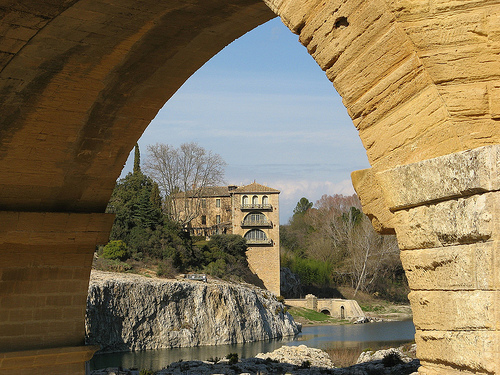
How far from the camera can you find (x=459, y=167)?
82.4 inches

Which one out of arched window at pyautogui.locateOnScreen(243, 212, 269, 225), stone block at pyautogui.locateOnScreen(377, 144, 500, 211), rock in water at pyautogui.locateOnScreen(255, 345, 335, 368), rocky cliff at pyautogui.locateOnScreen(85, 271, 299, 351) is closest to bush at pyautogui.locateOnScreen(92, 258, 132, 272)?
rocky cliff at pyautogui.locateOnScreen(85, 271, 299, 351)

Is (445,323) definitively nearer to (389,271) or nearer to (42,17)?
(42,17)

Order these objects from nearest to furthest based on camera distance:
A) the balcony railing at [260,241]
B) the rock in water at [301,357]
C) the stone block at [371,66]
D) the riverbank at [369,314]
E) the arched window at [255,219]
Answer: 1. the stone block at [371,66]
2. the rock in water at [301,357]
3. the riverbank at [369,314]
4. the balcony railing at [260,241]
5. the arched window at [255,219]

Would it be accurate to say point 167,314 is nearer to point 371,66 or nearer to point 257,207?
point 257,207

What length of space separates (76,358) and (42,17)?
14.0 feet

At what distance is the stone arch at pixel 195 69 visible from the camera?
6.99ft

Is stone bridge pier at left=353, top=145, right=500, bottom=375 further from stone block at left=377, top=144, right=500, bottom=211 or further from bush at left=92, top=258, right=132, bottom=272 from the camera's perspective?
bush at left=92, top=258, right=132, bottom=272

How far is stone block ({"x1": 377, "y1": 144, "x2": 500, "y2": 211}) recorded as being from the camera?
202 centimetres

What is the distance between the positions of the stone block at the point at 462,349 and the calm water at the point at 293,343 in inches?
683

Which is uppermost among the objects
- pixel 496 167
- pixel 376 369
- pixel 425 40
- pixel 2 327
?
pixel 425 40

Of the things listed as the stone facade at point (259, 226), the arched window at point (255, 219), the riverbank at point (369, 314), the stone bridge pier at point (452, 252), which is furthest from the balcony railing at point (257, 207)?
the stone bridge pier at point (452, 252)

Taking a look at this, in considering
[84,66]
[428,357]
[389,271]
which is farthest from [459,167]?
[389,271]

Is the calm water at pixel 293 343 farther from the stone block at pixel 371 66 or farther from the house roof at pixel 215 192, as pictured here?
the stone block at pixel 371 66

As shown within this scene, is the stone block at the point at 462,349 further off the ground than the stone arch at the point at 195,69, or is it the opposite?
the stone arch at the point at 195,69
